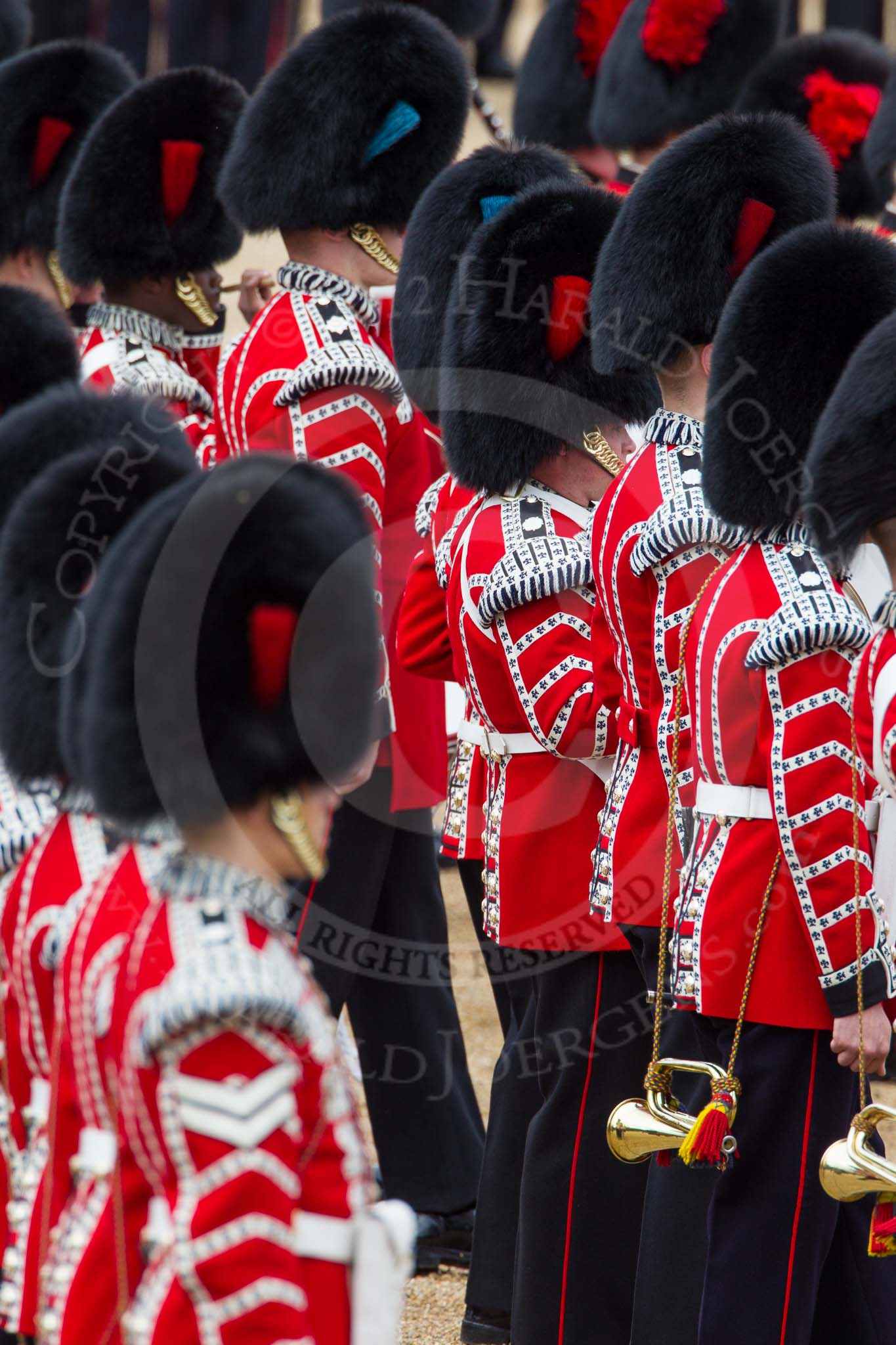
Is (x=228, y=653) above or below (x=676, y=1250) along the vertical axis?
above

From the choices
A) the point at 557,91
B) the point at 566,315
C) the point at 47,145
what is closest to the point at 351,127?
the point at 566,315

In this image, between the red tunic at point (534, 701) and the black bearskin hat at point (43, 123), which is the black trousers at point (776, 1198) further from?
the black bearskin hat at point (43, 123)

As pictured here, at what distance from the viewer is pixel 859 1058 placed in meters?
2.26

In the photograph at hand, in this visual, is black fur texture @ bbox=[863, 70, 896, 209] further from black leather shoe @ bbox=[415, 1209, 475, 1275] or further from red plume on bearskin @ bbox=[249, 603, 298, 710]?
red plume on bearskin @ bbox=[249, 603, 298, 710]

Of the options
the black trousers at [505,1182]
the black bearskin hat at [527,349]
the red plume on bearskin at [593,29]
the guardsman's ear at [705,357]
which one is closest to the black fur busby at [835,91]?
the red plume on bearskin at [593,29]

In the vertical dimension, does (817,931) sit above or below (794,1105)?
above

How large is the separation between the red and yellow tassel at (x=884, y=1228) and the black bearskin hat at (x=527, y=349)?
1104 millimetres

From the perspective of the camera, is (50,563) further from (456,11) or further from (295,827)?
(456,11)

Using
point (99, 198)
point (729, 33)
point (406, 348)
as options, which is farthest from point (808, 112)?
point (406, 348)

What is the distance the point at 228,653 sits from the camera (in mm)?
1583

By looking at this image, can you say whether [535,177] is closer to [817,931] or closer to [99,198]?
[99,198]

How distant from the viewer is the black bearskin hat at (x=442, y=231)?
329 cm

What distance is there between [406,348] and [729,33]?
306cm

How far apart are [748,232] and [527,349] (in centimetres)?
36
